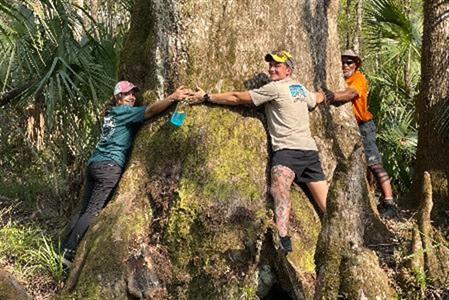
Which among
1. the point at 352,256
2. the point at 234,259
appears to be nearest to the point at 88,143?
the point at 234,259

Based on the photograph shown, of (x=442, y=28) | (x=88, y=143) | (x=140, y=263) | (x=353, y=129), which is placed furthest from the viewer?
(x=88, y=143)

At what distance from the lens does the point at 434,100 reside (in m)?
7.49

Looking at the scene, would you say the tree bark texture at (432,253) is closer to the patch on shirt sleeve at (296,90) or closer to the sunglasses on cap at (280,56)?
the patch on shirt sleeve at (296,90)

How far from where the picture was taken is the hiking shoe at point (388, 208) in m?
7.57

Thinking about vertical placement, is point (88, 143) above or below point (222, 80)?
below

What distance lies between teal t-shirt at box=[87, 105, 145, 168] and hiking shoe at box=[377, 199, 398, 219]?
2896 mm

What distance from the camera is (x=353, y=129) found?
695cm

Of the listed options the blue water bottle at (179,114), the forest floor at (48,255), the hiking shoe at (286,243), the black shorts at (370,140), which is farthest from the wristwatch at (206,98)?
the black shorts at (370,140)

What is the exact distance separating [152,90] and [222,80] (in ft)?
2.35

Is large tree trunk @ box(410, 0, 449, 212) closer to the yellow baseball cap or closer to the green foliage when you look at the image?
the yellow baseball cap

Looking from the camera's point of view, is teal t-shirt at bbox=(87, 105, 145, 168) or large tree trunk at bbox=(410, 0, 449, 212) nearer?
teal t-shirt at bbox=(87, 105, 145, 168)

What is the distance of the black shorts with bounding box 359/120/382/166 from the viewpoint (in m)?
7.91

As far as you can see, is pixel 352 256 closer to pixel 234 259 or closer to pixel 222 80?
pixel 234 259

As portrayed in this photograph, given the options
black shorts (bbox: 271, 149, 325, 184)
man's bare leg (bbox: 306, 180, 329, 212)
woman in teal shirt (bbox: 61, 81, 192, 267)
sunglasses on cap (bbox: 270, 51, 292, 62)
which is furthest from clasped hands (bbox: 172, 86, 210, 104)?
man's bare leg (bbox: 306, 180, 329, 212)
